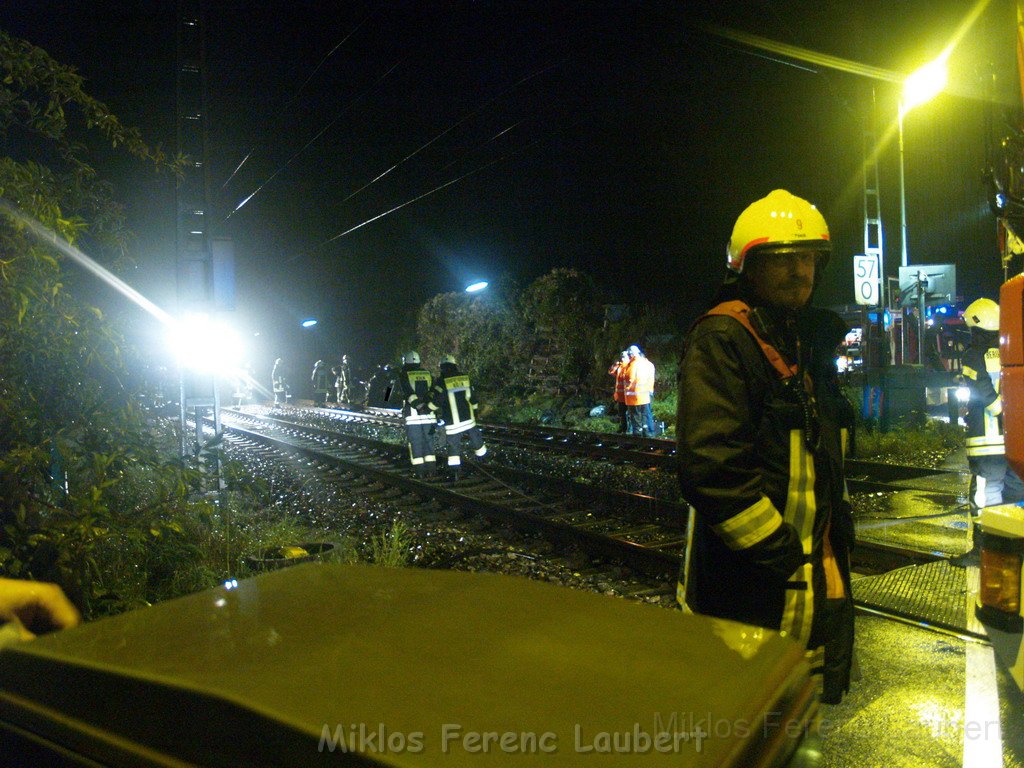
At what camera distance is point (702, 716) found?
1.47m

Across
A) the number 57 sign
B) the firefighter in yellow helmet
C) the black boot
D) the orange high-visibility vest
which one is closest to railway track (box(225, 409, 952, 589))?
the black boot

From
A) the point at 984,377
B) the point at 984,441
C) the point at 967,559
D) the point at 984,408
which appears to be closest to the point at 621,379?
the point at 984,408

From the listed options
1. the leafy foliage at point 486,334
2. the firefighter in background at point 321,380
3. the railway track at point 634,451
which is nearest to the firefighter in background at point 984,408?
the railway track at point 634,451

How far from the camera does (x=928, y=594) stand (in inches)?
219

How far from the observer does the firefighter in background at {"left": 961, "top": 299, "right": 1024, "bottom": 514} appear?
21.5ft

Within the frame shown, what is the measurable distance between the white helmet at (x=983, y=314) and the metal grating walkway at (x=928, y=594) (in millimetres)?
2207

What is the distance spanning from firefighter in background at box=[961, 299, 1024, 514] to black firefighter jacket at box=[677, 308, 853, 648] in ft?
15.6

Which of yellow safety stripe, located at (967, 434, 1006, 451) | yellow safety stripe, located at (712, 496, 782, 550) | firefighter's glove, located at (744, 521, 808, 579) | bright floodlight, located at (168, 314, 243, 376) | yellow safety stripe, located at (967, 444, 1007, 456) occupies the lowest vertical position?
yellow safety stripe, located at (967, 444, 1007, 456)

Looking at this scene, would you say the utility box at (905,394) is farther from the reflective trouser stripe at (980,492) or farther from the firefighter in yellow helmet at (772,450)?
the firefighter in yellow helmet at (772,450)

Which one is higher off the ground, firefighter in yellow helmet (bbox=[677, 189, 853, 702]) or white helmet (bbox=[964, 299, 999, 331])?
white helmet (bbox=[964, 299, 999, 331])

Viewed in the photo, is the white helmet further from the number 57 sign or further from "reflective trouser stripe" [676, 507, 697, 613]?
the number 57 sign

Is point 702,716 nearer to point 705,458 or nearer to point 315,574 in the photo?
point 705,458

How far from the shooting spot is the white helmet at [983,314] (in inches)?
276

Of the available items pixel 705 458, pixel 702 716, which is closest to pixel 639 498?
pixel 705 458
